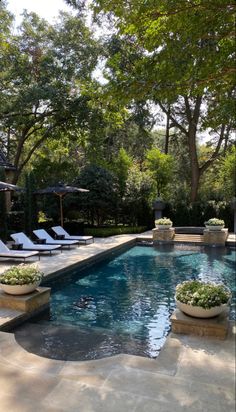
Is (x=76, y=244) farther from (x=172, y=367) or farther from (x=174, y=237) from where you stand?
(x=172, y=367)

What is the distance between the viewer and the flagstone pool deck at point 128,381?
3.11 m

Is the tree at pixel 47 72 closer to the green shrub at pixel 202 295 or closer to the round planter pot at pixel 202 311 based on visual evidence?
the green shrub at pixel 202 295

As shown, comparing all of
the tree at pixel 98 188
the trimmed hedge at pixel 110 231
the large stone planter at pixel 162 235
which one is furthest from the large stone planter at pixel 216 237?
the tree at pixel 98 188

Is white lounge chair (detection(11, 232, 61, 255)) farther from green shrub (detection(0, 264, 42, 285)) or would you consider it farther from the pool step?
the pool step

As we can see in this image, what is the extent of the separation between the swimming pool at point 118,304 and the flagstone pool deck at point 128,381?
0.63 metres

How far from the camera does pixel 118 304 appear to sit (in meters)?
7.34

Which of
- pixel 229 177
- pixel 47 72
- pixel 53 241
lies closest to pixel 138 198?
pixel 229 177

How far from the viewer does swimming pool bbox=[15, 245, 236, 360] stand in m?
4.95

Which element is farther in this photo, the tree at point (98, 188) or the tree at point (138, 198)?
the tree at point (138, 198)

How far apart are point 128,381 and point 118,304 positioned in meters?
3.83

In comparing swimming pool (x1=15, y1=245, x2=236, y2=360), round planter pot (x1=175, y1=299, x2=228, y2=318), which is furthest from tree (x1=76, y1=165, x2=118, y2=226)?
round planter pot (x1=175, y1=299, x2=228, y2=318)

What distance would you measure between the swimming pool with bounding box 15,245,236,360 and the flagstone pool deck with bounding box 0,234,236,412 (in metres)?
0.63

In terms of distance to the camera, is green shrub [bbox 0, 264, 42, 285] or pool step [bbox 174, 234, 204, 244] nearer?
green shrub [bbox 0, 264, 42, 285]

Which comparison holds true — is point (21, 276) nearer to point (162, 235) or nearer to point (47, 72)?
point (162, 235)
